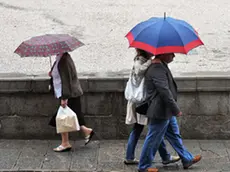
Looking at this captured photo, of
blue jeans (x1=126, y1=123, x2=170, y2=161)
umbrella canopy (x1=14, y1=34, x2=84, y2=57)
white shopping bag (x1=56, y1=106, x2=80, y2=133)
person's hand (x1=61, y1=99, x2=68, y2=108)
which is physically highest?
umbrella canopy (x1=14, y1=34, x2=84, y2=57)

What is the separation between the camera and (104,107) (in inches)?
245

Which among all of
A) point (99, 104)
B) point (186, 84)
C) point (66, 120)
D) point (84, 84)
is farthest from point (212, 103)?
point (66, 120)

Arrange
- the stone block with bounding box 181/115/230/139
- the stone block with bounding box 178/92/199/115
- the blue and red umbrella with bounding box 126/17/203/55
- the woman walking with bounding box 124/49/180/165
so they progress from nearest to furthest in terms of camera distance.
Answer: the blue and red umbrella with bounding box 126/17/203/55 → the woman walking with bounding box 124/49/180/165 → the stone block with bounding box 178/92/199/115 → the stone block with bounding box 181/115/230/139

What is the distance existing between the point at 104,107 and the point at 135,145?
0.83m

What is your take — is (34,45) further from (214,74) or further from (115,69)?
(214,74)

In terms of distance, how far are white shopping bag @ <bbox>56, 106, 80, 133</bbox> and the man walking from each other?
980 millimetres

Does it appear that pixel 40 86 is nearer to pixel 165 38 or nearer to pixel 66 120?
pixel 66 120

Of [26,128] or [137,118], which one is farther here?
[26,128]

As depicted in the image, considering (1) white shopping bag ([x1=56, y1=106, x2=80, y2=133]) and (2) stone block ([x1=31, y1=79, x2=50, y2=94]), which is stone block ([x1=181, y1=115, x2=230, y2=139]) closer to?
(1) white shopping bag ([x1=56, y1=106, x2=80, y2=133])

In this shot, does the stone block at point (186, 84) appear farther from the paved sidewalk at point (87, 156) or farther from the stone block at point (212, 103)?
the paved sidewalk at point (87, 156)

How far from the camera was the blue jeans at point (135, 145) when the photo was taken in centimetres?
555

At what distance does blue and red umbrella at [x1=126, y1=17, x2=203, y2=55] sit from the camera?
4.75 metres

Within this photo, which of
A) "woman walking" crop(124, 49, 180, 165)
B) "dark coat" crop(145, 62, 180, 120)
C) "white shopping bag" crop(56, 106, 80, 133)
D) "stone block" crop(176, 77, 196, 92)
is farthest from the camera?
"stone block" crop(176, 77, 196, 92)

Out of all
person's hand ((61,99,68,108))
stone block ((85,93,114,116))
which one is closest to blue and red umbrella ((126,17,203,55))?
person's hand ((61,99,68,108))
